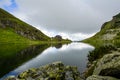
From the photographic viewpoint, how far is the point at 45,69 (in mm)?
31234

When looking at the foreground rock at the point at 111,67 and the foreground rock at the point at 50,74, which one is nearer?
the foreground rock at the point at 111,67

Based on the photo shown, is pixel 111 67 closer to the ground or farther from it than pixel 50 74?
farther from it

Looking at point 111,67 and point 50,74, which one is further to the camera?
point 50,74

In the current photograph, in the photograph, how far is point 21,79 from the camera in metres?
30.1

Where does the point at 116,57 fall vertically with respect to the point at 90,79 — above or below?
above

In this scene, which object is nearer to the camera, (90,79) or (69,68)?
(90,79)

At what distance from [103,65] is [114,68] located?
232cm

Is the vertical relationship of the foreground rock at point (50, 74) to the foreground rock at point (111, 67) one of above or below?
below

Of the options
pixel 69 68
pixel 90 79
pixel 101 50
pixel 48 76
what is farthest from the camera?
pixel 101 50

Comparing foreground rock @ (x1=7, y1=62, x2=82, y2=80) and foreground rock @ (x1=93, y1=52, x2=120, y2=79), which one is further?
foreground rock @ (x1=7, y1=62, x2=82, y2=80)

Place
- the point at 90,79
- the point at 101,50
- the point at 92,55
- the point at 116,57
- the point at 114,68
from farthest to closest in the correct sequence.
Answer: the point at 92,55, the point at 101,50, the point at 116,57, the point at 114,68, the point at 90,79

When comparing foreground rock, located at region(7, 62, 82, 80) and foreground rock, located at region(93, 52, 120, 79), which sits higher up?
foreground rock, located at region(93, 52, 120, 79)

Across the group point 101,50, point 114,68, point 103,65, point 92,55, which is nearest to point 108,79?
point 114,68

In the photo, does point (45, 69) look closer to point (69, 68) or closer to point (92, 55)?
point (69, 68)
